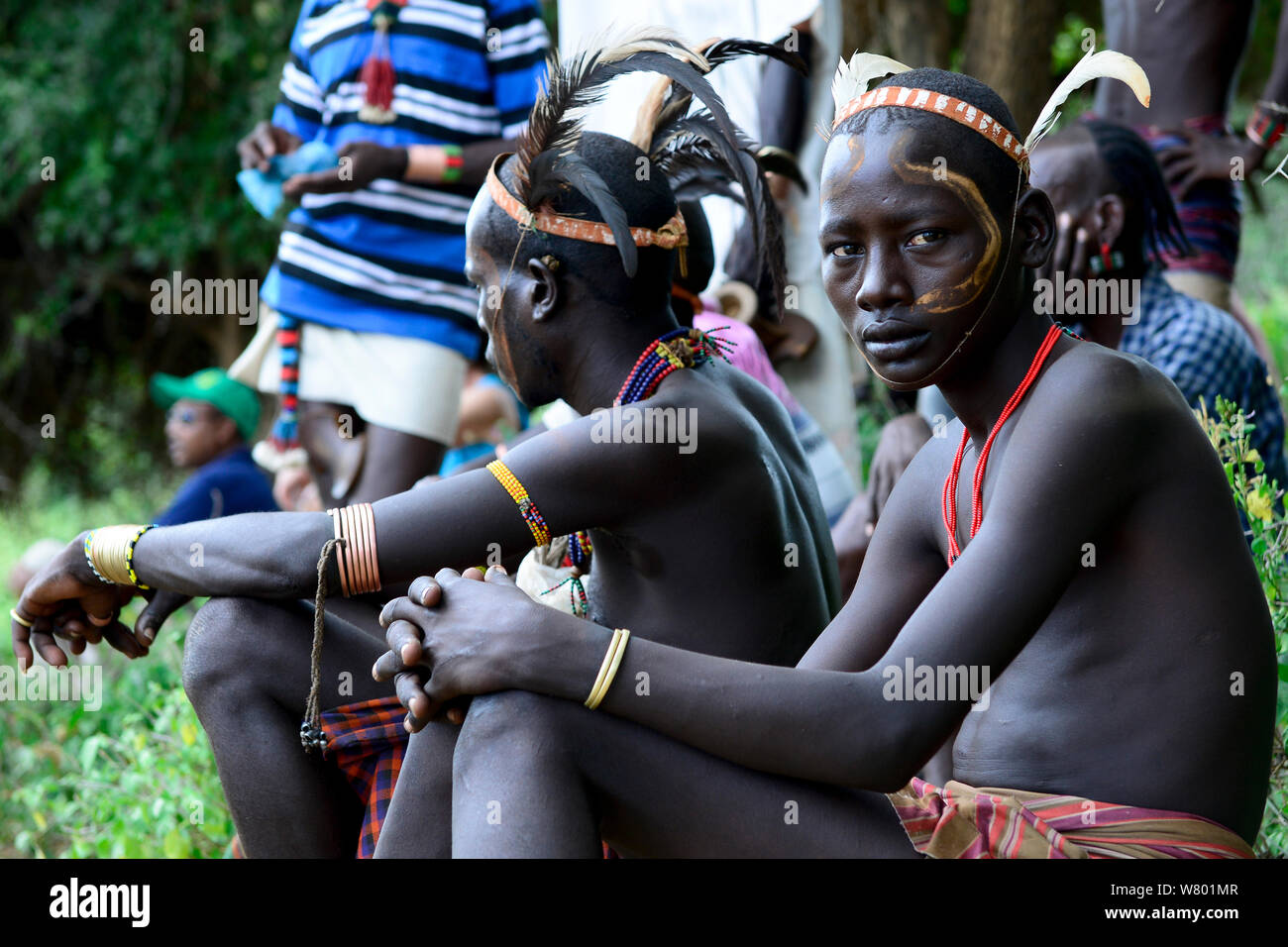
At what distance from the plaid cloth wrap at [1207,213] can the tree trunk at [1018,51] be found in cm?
234

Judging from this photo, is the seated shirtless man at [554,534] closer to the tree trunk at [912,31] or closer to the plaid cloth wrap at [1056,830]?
the plaid cloth wrap at [1056,830]

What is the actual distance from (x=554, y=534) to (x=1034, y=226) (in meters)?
0.97

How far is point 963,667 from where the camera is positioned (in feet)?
5.98

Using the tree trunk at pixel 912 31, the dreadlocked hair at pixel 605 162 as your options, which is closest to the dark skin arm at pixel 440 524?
the dreadlocked hair at pixel 605 162

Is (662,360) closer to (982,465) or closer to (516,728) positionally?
(982,465)

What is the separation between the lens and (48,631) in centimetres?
273

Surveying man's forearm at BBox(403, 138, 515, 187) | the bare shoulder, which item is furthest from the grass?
man's forearm at BBox(403, 138, 515, 187)

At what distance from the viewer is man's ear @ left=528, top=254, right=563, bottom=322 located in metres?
2.76

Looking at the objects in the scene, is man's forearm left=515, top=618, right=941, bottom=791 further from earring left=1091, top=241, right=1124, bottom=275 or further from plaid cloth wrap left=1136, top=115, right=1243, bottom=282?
plaid cloth wrap left=1136, top=115, right=1243, bottom=282

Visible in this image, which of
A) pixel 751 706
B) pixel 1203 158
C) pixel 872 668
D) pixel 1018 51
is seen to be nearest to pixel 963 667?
pixel 872 668

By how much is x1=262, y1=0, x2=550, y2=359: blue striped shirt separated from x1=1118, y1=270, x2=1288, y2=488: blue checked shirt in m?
1.91

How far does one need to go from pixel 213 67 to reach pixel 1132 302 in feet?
23.3

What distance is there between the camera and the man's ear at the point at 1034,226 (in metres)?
2.12
